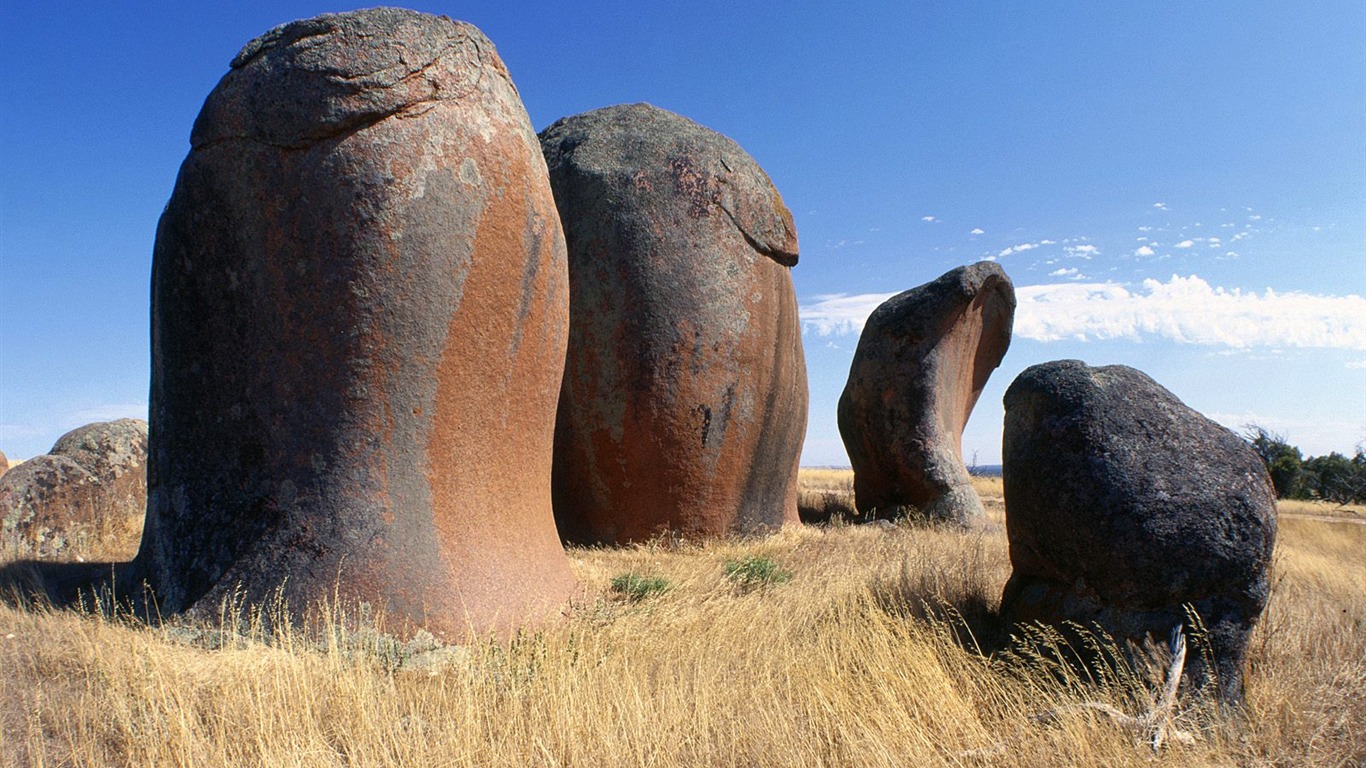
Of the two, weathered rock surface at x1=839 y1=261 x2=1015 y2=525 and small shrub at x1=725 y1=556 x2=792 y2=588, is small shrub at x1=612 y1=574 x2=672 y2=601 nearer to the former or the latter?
small shrub at x1=725 y1=556 x2=792 y2=588

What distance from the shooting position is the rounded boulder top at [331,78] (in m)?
3.29

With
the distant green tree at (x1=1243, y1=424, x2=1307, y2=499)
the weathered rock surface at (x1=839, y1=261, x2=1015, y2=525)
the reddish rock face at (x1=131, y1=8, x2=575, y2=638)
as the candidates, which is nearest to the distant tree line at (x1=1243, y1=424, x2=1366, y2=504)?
the distant green tree at (x1=1243, y1=424, x2=1307, y2=499)

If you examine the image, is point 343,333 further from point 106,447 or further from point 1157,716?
point 106,447

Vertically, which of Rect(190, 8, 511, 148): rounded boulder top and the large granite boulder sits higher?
Rect(190, 8, 511, 148): rounded boulder top

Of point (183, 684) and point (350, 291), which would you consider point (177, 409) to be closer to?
point (350, 291)

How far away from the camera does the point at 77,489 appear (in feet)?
19.1

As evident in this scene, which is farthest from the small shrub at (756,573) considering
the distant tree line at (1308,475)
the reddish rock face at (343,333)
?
the distant tree line at (1308,475)

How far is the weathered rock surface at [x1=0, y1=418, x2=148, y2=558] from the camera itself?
17.7ft

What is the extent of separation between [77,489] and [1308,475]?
72.8ft

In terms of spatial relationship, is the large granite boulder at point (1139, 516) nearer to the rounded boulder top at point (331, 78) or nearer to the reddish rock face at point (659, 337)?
the reddish rock face at point (659, 337)

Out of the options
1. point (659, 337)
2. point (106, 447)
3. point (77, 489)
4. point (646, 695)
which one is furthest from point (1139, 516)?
point (106, 447)

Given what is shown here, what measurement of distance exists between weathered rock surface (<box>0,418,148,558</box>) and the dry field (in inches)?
93.8

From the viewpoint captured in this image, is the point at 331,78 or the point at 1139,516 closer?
the point at 1139,516

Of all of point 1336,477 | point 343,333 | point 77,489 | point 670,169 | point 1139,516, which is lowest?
point 1336,477
